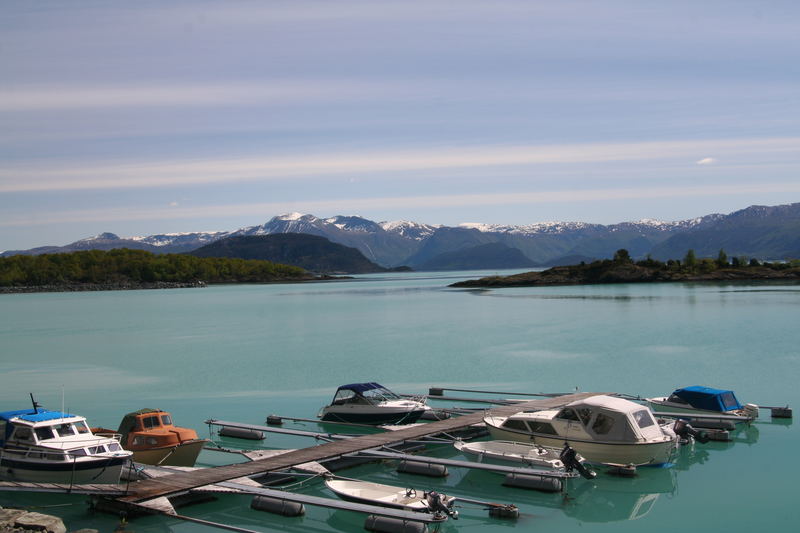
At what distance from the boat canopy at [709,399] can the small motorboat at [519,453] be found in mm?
8731

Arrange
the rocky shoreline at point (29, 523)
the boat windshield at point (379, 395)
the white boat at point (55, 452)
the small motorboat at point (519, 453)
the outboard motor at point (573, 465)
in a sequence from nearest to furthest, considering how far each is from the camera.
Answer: the rocky shoreline at point (29, 523) → the white boat at point (55, 452) → the outboard motor at point (573, 465) → the small motorboat at point (519, 453) → the boat windshield at point (379, 395)

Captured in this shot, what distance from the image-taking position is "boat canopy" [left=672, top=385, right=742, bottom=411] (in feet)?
92.4

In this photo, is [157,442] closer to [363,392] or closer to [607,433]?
[363,392]

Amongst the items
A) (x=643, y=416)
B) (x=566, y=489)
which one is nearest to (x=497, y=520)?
(x=566, y=489)

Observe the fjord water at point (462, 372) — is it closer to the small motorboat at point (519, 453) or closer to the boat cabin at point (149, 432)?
the small motorboat at point (519, 453)

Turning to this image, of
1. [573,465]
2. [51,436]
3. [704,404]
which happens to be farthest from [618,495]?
[51,436]

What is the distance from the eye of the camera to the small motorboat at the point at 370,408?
28.7 m

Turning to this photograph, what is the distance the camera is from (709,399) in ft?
93.0

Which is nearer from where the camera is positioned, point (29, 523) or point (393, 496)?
point (29, 523)

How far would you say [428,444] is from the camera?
2552cm

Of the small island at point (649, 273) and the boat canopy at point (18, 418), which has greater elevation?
the small island at point (649, 273)

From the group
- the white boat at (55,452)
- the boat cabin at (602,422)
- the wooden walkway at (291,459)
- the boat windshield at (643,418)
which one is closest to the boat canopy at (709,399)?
the wooden walkway at (291,459)

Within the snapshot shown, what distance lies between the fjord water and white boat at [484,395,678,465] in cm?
73

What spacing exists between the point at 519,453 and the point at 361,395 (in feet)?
28.7
